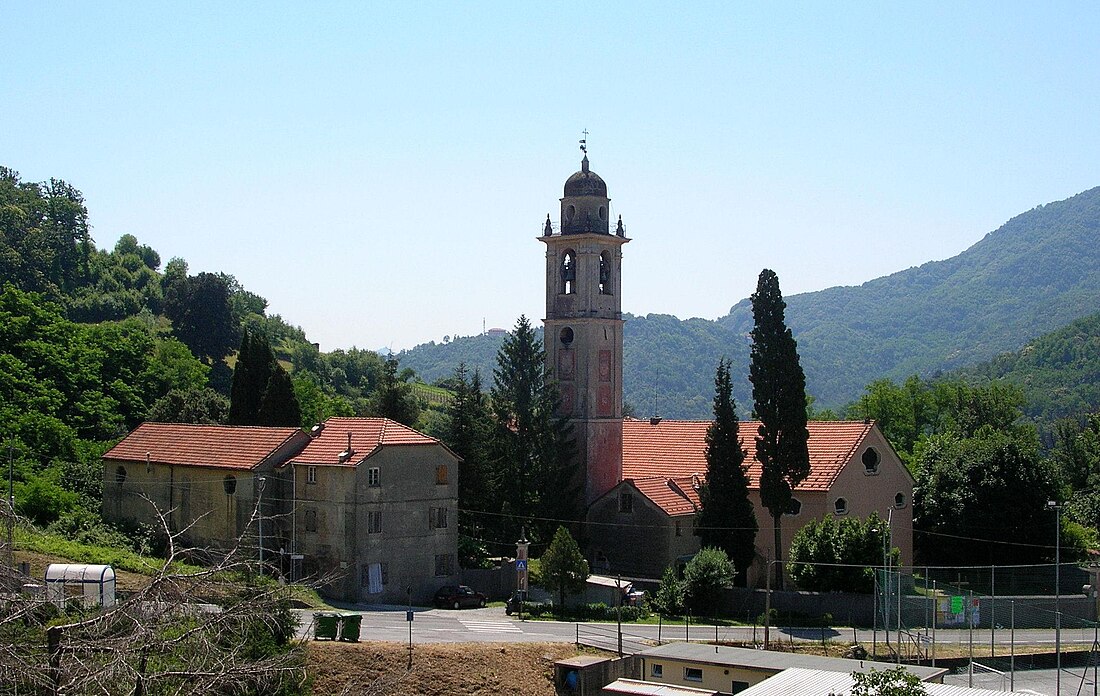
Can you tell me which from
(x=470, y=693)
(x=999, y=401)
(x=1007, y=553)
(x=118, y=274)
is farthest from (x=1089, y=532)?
(x=118, y=274)

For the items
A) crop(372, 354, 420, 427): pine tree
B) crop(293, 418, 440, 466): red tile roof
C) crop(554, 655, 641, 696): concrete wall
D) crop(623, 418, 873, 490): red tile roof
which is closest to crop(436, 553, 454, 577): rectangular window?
crop(293, 418, 440, 466): red tile roof

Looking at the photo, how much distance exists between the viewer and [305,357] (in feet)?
401

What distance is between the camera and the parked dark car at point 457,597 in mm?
44594

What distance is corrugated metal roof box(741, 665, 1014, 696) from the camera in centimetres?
2834

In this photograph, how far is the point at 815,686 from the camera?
29484 millimetres

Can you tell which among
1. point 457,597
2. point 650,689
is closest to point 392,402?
point 457,597

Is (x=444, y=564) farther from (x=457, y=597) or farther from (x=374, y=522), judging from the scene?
(x=374, y=522)

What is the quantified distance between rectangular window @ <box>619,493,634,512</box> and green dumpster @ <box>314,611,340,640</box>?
1835cm

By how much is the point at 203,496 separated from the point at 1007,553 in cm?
3302

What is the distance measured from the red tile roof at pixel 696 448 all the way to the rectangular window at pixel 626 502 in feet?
6.13

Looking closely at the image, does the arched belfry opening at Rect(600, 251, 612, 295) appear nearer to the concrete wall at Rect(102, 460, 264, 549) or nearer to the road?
the road

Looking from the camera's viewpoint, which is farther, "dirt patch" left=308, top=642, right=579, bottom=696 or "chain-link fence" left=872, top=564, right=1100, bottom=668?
"chain-link fence" left=872, top=564, right=1100, bottom=668

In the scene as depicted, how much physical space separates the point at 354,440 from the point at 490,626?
9505mm

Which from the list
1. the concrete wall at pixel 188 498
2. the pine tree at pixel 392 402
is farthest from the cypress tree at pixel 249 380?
the concrete wall at pixel 188 498
